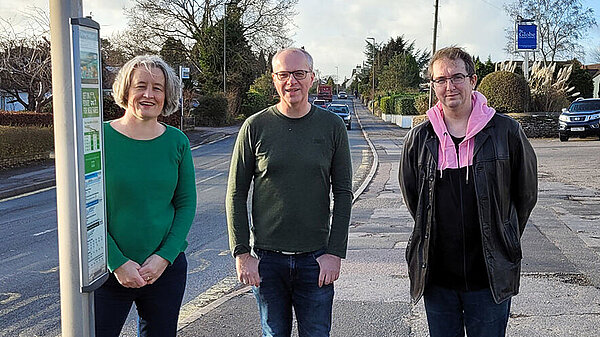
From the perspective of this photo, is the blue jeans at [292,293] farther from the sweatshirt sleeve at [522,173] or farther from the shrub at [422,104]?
the shrub at [422,104]

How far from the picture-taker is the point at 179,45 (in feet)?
147

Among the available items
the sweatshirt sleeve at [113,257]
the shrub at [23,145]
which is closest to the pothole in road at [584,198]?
the sweatshirt sleeve at [113,257]

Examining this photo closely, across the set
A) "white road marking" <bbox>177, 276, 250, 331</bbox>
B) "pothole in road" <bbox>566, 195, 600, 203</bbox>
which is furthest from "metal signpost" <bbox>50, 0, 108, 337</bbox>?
"pothole in road" <bbox>566, 195, 600, 203</bbox>

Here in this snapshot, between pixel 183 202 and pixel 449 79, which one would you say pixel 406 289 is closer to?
pixel 449 79

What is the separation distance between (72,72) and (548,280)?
4.97m

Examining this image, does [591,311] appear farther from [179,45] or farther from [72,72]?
[179,45]

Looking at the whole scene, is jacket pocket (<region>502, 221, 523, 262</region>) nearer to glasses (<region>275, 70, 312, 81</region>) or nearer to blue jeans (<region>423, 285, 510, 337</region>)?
blue jeans (<region>423, 285, 510, 337</region>)

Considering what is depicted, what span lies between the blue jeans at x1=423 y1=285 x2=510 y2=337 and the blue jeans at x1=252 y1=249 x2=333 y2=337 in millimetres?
529

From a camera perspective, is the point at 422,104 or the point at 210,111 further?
the point at 210,111

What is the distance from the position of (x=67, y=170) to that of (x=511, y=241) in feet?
6.69

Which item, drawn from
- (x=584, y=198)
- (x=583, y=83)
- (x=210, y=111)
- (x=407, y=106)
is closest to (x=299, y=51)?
(x=584, y=198)

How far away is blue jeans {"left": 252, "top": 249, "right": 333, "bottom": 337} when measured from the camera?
319 cm

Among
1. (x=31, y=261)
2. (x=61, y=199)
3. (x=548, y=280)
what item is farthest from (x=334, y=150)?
(x=31, y=261)

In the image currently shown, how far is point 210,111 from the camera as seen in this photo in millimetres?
40531
